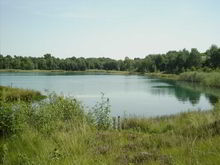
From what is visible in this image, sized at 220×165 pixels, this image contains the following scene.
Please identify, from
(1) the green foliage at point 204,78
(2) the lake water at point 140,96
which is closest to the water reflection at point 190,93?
(2) the lake water at point 140,96

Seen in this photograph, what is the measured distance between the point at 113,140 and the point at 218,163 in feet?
10.3

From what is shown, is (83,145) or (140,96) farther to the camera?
(140,96)

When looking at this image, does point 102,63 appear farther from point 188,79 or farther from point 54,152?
point 54,152

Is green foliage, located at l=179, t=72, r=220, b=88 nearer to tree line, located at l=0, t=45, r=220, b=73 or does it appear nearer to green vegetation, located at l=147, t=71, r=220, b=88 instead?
green vegetation, located at l=147, t=71, r=220, b=88

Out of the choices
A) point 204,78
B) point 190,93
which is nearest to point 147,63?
point 204,78

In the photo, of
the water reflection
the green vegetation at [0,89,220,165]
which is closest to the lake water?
the water reflection

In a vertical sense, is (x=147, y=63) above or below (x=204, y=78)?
above

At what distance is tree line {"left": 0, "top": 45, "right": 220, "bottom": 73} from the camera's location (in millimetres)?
Result: 81750

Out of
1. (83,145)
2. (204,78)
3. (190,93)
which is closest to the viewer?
A: (83,145)

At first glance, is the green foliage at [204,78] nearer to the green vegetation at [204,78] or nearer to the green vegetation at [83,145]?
the green vegetation at [204,78]

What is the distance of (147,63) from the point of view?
384 feet

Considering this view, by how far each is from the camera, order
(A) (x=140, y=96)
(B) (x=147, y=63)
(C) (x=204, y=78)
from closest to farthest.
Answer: (A) (x=140, y=96)
(C) (x=204, y=78)
(B) (x=147, y=63)

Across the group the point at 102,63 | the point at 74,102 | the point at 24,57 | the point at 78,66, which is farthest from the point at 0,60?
the point at 74,102

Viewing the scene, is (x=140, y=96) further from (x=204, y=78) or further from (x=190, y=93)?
(x=204, y=78)
